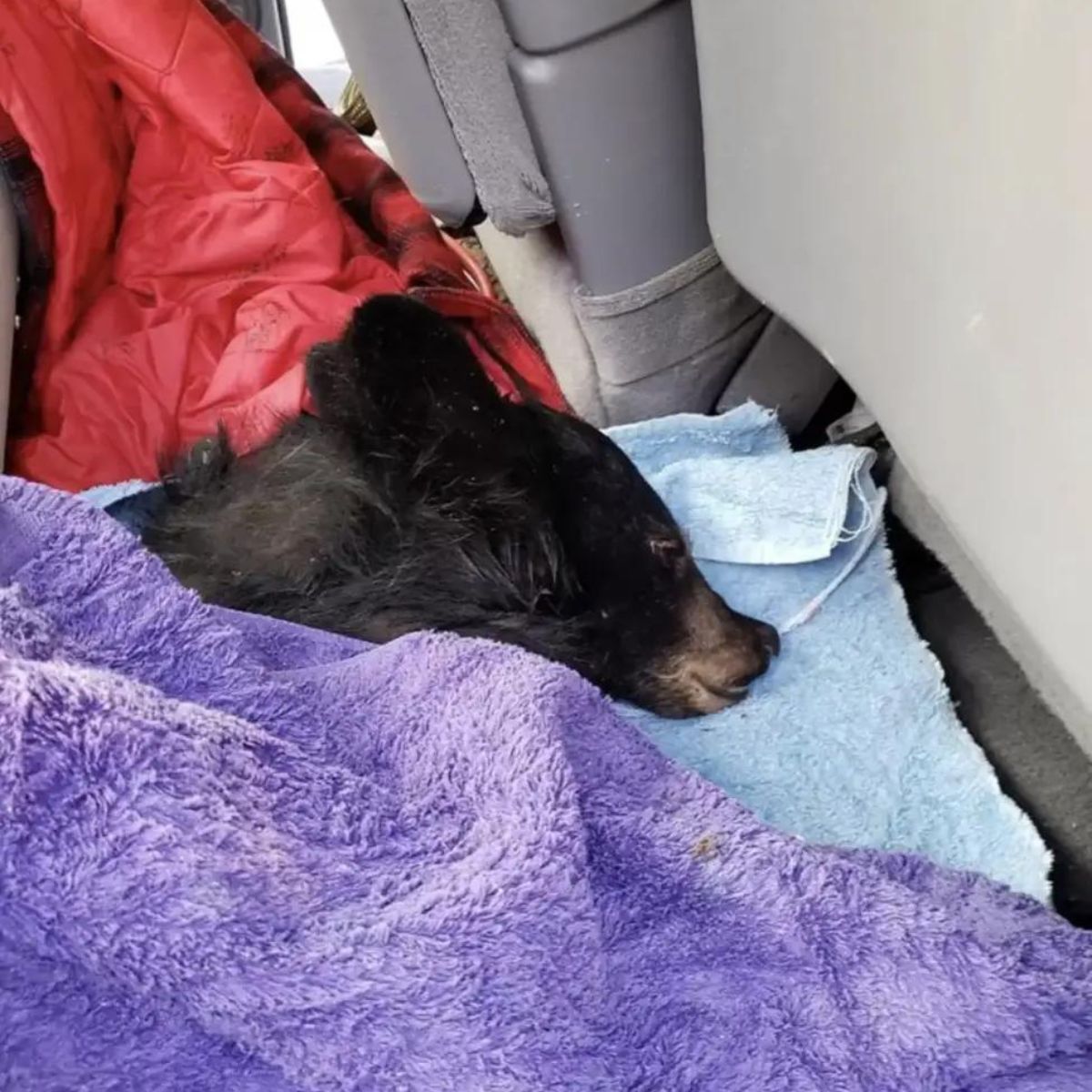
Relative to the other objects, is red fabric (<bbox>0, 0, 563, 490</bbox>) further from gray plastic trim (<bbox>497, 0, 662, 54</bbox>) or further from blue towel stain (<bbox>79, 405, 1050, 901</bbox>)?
gray plastic trim (<bbox>497, 0, 662, 54</bbox>)

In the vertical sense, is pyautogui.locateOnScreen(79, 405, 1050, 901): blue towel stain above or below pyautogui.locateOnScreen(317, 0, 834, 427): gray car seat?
below

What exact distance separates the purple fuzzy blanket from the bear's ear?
0.90 feet

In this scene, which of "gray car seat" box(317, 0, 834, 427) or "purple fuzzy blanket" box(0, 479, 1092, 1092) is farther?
"gray car seat" box(317, 0, 834, 427)

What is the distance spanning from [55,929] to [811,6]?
0.82m

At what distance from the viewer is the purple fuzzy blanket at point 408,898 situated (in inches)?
27.7

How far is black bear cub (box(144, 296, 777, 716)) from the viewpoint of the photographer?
1226mm

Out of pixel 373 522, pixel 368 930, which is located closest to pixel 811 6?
pixel 373 522

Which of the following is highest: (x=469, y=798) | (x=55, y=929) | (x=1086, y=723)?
(x=55, y=929)

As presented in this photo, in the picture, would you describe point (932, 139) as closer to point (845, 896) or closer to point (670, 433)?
point (845, 896)

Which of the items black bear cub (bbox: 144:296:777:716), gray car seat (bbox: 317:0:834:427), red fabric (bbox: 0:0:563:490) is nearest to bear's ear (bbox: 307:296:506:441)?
black bear cub (bbox: 144:296:777:716)

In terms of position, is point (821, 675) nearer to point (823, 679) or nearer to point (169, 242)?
point (823, 679)

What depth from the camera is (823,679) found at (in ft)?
4.41

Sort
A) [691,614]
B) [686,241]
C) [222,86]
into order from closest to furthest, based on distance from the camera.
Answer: [691,614], [686,241], [222,86]

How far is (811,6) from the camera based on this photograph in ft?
3.30
